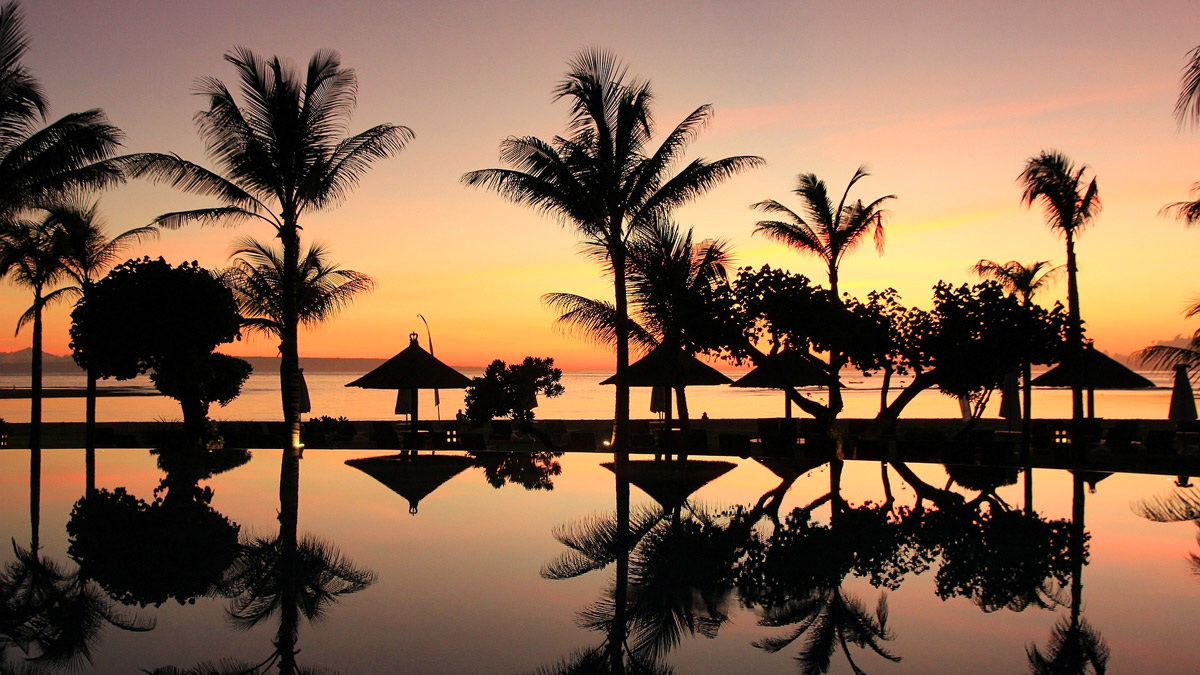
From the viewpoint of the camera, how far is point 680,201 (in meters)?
17.4

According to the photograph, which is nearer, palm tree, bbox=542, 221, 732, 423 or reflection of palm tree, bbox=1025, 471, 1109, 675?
reflection of palm tree, bbox=1025, 471, 1109, 675

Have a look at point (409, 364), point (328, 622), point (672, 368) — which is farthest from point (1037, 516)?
point (409, 364)

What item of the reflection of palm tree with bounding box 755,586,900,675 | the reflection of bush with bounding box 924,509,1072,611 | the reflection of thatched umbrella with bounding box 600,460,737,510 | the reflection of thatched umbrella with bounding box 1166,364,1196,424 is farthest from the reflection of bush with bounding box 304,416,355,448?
the reflection of thatched umbrella with bounding box 1166,364,1196,424

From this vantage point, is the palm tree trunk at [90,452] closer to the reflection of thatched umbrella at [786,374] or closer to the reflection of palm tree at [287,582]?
the reflection of palm tree at [287,582]

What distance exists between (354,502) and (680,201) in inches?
357

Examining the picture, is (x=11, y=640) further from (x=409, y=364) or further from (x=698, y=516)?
(x=409, y=364)

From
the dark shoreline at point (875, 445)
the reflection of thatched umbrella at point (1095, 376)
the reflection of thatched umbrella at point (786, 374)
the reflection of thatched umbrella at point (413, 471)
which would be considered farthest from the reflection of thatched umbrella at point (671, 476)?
the reflection of thatched umbrella at point (1095, 376)

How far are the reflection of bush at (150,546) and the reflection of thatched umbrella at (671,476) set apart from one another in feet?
18.7

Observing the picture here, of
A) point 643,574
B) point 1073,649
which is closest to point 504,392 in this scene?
point 643,574

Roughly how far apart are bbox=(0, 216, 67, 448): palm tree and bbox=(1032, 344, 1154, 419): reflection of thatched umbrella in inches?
877

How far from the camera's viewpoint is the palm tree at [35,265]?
17969 millimetres

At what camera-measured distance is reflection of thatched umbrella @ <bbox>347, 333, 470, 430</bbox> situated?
794 inches

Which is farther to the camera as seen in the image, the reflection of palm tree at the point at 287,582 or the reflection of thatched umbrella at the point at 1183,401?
the reflection of thatched umbrella at the point at 1183,401

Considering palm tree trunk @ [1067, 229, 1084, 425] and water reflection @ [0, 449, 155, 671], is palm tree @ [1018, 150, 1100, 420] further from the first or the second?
water reflection @ [0, 449, 155, 671]
